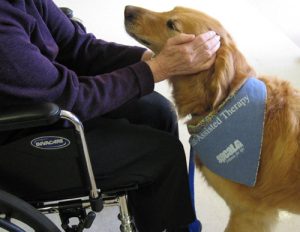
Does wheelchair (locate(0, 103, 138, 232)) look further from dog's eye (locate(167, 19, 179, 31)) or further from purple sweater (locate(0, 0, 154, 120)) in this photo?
dog's eye (locate(167, 19, 179, 31))

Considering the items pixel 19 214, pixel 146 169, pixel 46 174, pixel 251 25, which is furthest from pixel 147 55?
pixel 251 25

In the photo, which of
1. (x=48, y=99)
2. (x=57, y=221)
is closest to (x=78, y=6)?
(x=57, y=221)

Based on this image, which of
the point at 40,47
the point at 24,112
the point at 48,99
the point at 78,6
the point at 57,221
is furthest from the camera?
the point at 78,6

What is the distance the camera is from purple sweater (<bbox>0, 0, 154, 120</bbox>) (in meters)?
0.88

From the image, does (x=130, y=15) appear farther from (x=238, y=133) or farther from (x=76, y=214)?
(x=76, y=214)

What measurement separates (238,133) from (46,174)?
0.53 m

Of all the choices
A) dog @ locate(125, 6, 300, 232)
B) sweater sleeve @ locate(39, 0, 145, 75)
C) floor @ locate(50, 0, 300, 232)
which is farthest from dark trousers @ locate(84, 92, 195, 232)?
floor @ locate(50, 0, 300, 232)

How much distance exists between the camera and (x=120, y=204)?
3.60 ft

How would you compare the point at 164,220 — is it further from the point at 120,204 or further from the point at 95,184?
the point at 95,184

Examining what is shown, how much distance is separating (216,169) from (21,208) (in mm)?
549

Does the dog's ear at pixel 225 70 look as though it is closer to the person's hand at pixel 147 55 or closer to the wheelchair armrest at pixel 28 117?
the person's hand at pixel 147 55

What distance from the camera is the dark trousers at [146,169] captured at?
3.35ft

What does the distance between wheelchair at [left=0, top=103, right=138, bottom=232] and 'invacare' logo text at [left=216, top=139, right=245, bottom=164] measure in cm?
26

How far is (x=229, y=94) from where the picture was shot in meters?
1.07
